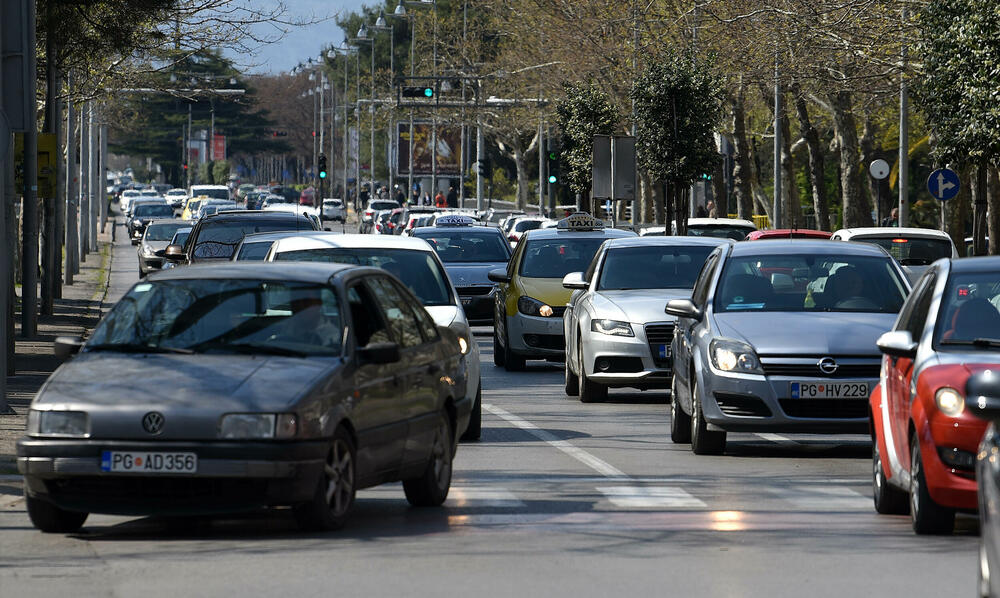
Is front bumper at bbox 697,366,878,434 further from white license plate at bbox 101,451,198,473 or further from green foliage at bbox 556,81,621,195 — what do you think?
green foliage at bbox 556,81,621,195

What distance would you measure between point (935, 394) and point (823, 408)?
152 inches

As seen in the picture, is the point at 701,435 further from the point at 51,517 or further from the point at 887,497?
the point at 51,517

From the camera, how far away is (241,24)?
1046 inches

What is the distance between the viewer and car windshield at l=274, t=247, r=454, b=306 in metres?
16.1

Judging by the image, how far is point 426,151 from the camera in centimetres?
11675

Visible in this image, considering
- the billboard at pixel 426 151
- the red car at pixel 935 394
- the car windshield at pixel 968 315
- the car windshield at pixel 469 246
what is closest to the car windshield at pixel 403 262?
the red car at pixel 935 394

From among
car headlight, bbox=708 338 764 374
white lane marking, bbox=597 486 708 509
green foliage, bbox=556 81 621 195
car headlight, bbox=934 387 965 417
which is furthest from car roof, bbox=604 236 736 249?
green foliage, bbox=556 81 621 195

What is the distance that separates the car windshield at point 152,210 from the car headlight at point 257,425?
2630 inches

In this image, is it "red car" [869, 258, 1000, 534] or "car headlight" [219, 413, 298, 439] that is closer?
"car headlight" [219, 413, 298, 439]

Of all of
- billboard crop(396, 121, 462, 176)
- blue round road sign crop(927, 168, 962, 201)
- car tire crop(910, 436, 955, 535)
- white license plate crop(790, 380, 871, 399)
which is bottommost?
car tire crop(910, 436, 955, 535)

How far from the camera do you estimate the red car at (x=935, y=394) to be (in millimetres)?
9461

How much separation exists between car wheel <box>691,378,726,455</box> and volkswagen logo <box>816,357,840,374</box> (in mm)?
947

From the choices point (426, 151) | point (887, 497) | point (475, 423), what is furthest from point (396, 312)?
point (426, 151)

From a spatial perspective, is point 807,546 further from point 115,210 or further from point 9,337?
point 115,210
